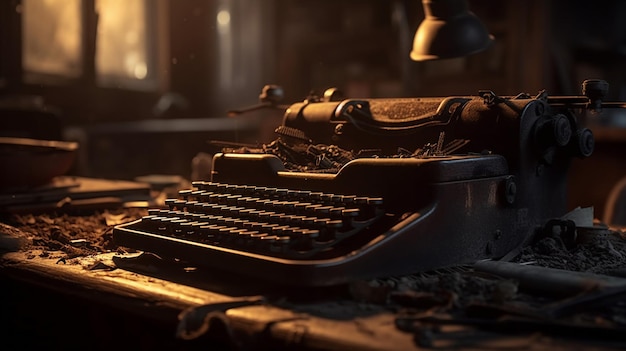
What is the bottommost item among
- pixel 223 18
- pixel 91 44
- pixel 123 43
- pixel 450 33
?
pixel 450 33

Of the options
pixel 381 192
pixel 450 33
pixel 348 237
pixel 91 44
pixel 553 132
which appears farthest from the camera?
pixel 91 44

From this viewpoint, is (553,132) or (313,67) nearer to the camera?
(553,132)

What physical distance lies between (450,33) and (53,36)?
15.7ft

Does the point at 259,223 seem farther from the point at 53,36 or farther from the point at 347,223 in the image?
the point at 53,36

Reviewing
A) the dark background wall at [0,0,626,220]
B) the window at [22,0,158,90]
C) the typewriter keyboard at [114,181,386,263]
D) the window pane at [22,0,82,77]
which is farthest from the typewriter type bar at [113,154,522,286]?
the window pane at [22,0,82,77]

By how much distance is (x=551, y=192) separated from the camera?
2.11 m

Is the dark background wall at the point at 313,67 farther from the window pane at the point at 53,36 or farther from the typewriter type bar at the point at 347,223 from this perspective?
the typewriter type bar at the point at 347,223

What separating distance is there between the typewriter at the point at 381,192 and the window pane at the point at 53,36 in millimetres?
4620

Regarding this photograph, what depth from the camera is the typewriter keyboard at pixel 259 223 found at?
1604 mm

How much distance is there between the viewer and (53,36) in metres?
6.43

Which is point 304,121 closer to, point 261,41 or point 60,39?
point 60,39

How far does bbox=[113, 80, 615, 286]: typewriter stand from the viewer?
161cm

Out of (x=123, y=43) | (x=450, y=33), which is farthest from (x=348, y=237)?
(x=123, y=43)

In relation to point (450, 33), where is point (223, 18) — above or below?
above
